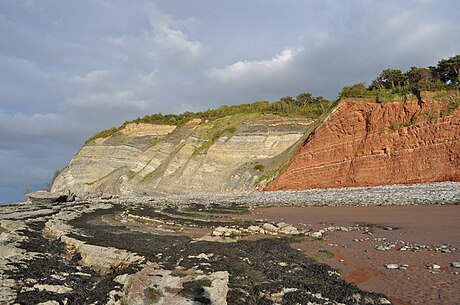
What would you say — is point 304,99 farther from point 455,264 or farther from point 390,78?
point 455,264

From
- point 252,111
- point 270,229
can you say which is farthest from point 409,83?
point 270,229

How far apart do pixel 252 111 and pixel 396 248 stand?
5092cm

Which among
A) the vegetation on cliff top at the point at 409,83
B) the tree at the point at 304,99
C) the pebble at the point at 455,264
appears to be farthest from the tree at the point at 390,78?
the pebble at the point at 455,264

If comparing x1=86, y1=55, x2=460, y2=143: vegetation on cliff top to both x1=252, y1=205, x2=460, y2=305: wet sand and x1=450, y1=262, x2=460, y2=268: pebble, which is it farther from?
x1=450, y1=262, x2=460, y2=268: pebble

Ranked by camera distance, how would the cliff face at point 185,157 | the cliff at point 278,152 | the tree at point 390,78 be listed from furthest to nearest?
the cliff face at point 185,157, the tree at point 390,78, the cliff at point 278,152

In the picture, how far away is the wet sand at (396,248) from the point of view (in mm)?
8430

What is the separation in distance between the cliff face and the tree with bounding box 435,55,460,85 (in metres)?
18.2

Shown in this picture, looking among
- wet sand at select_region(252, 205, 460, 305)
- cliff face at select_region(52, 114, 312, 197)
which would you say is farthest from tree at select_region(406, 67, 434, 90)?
wet sand at select_region(252, 205, 460, 305)

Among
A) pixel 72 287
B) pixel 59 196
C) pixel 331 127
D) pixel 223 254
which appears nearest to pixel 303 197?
pixel 331 127

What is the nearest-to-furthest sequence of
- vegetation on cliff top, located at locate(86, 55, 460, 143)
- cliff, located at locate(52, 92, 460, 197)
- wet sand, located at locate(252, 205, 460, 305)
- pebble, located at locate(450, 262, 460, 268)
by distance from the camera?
wet sand, located at locate(252, 205, 460, 305), pebble, located at locate(450, 262, 460, 268), cliff, located at locate(52, 92, 460, 197), vegetation on cliff top, located at locate(86, 55, 460, 143)

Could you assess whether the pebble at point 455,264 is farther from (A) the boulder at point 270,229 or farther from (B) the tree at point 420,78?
(B) the tree at point 420,78

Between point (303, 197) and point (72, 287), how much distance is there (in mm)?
24373

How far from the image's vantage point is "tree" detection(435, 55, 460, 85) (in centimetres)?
3762

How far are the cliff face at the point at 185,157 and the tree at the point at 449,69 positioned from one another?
18185 mm
